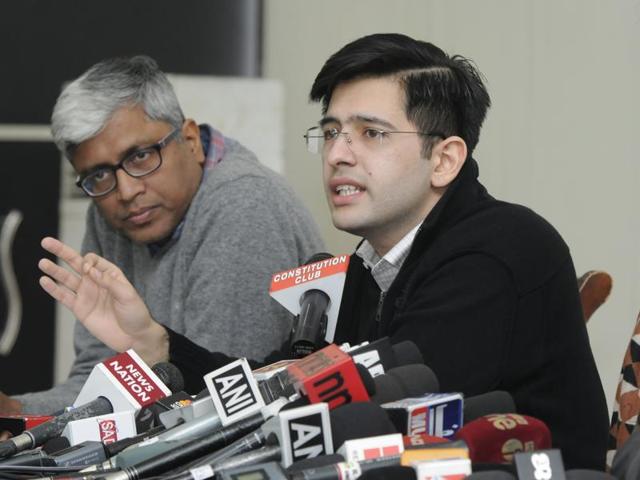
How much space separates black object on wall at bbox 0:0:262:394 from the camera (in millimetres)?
4422

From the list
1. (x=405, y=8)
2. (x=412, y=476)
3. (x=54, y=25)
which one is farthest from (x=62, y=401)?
(x=54, y=25)

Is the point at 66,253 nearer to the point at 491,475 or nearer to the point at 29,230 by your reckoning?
the point at 491,475

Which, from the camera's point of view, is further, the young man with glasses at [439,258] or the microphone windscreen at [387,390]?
the young man with glasses at [439,258]

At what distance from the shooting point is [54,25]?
448 cm

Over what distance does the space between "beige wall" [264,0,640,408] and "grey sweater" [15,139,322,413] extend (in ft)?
2.20

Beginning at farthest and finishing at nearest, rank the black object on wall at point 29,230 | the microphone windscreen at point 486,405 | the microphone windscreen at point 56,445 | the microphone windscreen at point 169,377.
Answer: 1. the black object on wall at point 29,230
2. the microphone windscreen at point 169,377
3. the microphone windscreen at point 56,445
4. the microphone windscreen at point 486,405

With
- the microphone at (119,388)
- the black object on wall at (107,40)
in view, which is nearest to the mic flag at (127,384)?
the microphone at (119,388)

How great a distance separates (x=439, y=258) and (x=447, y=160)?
31 cm

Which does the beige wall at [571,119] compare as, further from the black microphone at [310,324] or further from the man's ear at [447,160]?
the black microphone at [310,324]

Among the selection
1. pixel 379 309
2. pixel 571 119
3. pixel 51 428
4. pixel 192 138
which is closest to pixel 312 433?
pixel 51 428

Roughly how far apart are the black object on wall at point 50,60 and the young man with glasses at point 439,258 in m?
2.60

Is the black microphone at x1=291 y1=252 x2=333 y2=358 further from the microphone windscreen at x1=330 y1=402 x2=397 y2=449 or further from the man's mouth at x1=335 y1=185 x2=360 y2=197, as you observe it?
the microphone windscreen at x1=330 y1=402 x2=397 y2=449

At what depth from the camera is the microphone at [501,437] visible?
0.96m

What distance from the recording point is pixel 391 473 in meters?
0.89
